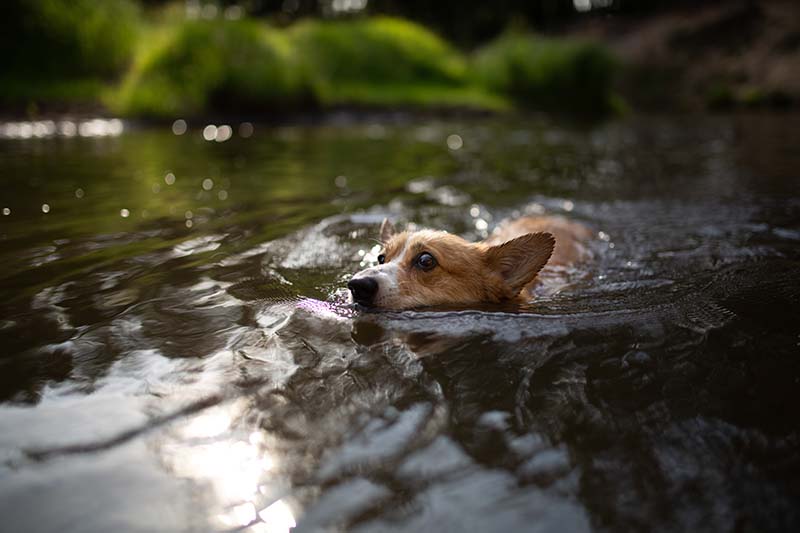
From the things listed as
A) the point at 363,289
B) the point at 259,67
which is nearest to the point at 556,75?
the point at 259,67

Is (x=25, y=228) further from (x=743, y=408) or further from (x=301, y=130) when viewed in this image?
(x=301, y=130)

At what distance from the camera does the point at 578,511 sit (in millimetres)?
1862

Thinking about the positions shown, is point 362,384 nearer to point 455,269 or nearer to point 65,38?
point 455,269

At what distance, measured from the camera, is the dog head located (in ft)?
12.6

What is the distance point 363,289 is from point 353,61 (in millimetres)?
16581

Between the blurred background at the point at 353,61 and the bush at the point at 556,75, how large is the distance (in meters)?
0.04

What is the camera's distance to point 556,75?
20.5 m

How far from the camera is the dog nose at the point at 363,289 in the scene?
3580mm

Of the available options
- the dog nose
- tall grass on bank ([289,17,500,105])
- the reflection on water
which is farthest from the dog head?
tall grass on bank ([289,17,500,105])

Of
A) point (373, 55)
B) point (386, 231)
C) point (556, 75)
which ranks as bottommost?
point (386, 231)

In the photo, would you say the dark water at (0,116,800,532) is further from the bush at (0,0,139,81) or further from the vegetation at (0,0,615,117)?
the bush at (0,0,139,81)

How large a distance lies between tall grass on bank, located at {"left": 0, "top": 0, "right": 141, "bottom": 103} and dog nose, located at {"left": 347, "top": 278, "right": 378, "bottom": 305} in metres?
13.5

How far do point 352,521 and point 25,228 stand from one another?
4.14 meters

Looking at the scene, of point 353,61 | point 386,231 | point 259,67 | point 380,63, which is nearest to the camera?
point 386,231
